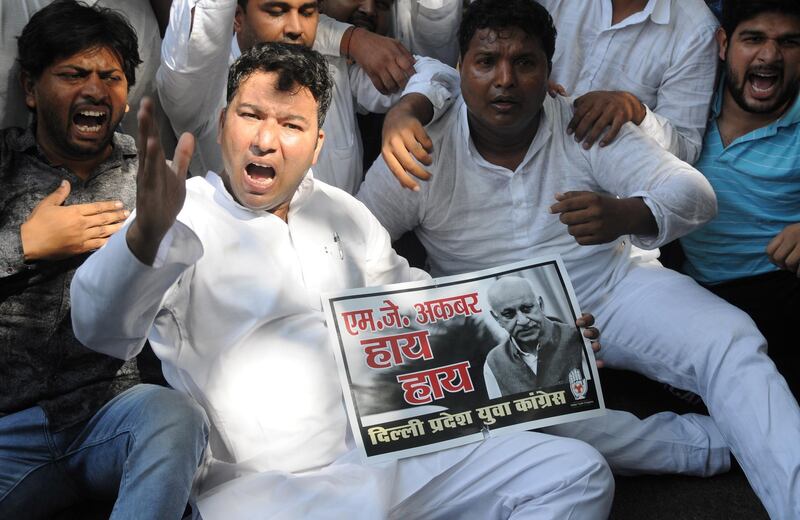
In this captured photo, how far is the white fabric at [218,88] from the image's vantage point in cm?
250

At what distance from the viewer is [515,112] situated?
102 inches

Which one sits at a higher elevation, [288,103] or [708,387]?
[288,103]

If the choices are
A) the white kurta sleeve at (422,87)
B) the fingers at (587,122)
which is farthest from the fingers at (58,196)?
the fingers at (587,122)

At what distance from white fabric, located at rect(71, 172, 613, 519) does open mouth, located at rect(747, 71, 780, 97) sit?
1.40 metres

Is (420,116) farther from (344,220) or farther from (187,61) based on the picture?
(187,61)

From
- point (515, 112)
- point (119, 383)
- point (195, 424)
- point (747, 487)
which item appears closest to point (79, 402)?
point (119, 383)

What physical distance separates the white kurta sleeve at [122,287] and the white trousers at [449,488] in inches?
17.8

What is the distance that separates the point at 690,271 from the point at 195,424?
1.79 metres

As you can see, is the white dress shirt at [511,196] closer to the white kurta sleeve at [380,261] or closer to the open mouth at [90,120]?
the white kurta sleeve at [380,261]

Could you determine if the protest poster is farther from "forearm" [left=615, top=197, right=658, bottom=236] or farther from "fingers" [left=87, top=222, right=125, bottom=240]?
"fingers" [left=87, top=222, right=125, bottom=240]

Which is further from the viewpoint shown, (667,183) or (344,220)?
(667,183)

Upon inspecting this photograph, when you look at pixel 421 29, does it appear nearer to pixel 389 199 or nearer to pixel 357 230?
pixel 389 199

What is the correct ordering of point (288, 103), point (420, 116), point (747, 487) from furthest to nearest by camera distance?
point (420, 116) < point (747, 487) < point (288, 103)

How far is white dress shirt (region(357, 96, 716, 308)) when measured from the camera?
8.84 feet
